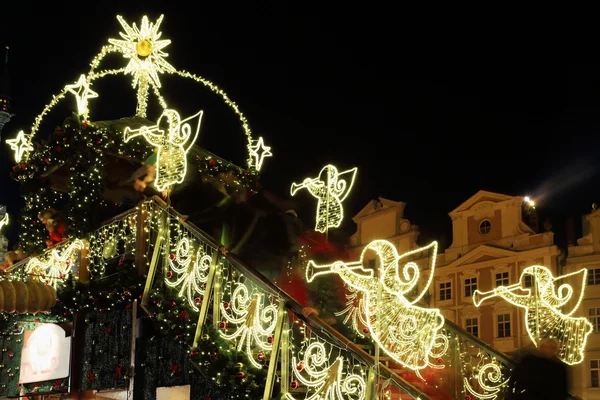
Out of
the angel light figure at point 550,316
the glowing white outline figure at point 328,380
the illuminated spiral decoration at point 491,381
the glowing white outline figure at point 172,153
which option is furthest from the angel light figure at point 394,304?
the glowing white outline figure at point 172,153

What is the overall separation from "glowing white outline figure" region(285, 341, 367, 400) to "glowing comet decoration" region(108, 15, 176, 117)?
676 cm

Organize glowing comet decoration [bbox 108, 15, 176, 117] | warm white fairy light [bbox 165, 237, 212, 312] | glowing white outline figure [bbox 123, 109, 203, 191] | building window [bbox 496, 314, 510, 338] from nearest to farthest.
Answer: warm white fairy light [bbox 165, 237, 212, 312], glowing white outline figure [bbox 123, 109, 203, 191], glowing comet decoration [bbox 108, 15, 176, 117], building window [bbox 496, 314, 510, 338]

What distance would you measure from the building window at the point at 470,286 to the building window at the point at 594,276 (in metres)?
4.26

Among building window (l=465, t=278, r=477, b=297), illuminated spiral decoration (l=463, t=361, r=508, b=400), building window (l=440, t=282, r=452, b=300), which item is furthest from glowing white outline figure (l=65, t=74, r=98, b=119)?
building window (l=440, t=282, r=452, b=300)

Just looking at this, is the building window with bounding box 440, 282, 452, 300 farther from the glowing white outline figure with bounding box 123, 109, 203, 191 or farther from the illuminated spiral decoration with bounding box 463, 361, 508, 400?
the glowing white outline figure with bounding box 123, 109, 203, 191

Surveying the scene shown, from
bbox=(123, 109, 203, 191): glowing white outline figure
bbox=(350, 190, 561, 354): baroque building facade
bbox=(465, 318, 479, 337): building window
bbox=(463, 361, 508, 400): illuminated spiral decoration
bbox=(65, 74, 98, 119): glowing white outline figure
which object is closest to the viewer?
bbox=(463, 361, 508, 400): illuminated spiral decoration

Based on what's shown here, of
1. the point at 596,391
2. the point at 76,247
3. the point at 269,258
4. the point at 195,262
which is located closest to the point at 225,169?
the point at 269,258

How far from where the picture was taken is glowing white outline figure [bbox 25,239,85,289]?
10508mm

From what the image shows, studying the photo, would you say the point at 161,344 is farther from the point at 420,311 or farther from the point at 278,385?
the point at 420,311

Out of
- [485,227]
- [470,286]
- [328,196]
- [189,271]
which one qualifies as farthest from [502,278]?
[189,271]

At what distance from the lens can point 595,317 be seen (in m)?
26.8

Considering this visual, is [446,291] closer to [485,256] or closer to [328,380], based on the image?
[485,256]

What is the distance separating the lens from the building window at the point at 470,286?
29.4m

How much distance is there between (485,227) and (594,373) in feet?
21.8
